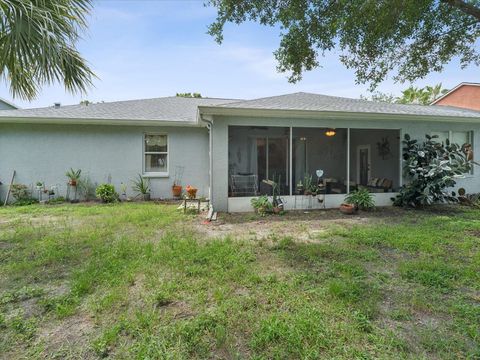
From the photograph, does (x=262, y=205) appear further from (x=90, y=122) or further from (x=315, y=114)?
(x=90, y=122)

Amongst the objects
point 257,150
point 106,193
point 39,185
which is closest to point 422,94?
point 257,150

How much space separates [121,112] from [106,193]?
3291mm

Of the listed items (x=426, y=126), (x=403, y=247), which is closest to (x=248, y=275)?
(x=403, y=247)

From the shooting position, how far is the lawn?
2.37 metres

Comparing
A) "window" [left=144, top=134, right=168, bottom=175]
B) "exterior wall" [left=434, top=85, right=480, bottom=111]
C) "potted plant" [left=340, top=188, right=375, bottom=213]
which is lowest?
"potted plant" [left=340, top=188, right=375, bottom=213]

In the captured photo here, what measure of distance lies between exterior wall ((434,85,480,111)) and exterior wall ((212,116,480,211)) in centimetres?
1112

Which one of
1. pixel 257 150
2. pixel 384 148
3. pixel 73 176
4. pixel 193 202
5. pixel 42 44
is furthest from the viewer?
pixel 257 150

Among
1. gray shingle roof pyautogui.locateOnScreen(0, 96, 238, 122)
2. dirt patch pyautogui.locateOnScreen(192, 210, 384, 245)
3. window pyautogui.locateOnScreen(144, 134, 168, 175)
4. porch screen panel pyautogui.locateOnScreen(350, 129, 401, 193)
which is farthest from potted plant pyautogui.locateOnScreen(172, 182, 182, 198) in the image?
porch screen panel pyautogui.locateOnScreen(350, 129, 401, 193)

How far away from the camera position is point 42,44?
4121 millimetres

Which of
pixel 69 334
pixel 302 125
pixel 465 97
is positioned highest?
pixel 465 97

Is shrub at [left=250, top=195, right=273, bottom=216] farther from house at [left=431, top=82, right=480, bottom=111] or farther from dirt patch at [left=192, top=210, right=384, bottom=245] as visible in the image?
house at [left=431, top=82, right=480, bottom=111]

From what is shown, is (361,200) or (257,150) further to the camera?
(257,150)

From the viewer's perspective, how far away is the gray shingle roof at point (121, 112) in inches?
393

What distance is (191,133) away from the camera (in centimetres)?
1085
